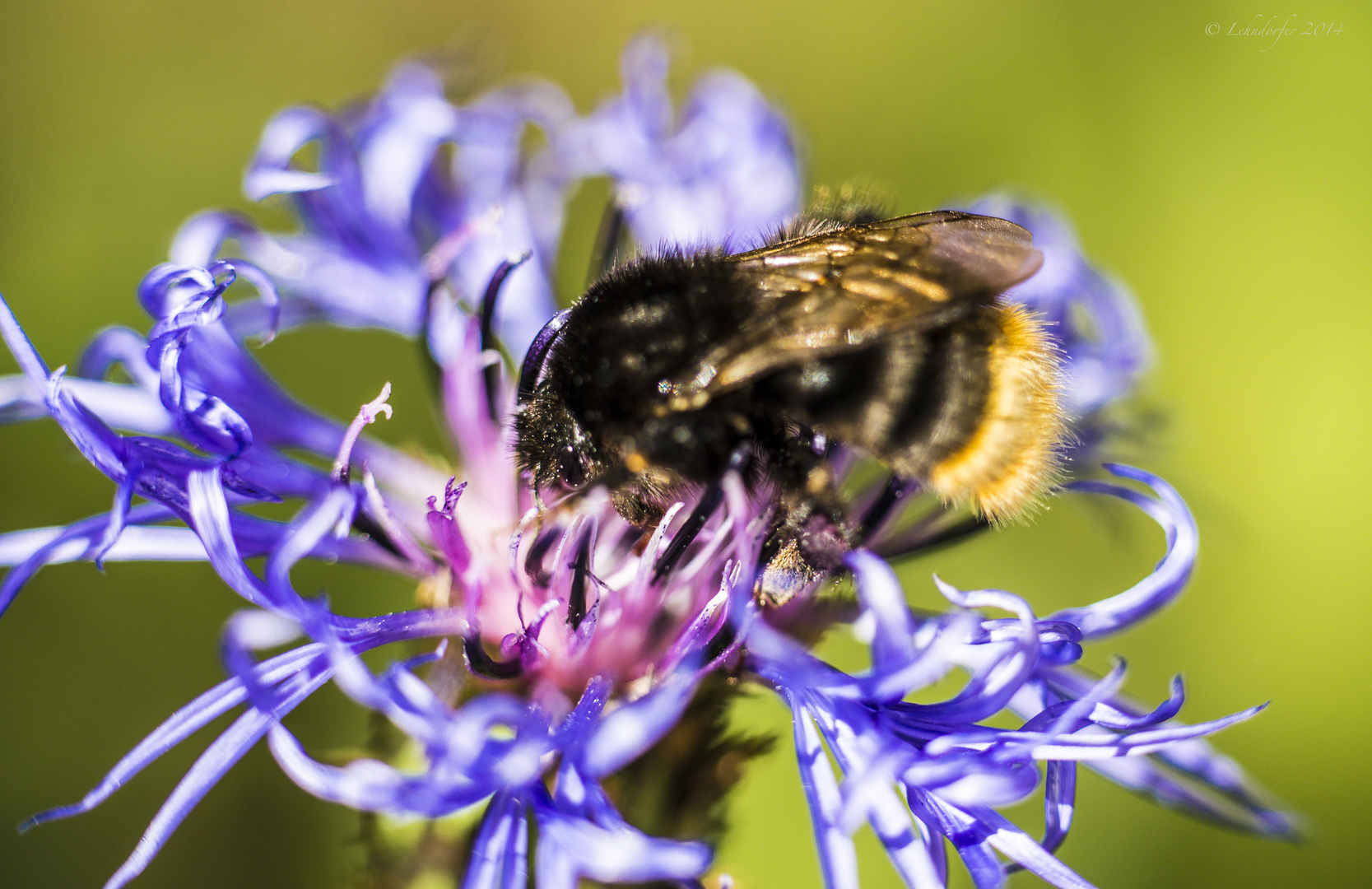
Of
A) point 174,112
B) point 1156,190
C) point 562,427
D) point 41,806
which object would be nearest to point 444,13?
point 174,112

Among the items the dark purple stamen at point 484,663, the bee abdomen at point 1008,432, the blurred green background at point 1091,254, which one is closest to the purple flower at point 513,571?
the dark purple stamen at point 484,663

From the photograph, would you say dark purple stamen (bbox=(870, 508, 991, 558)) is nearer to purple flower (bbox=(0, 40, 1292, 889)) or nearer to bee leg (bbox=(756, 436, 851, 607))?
purple flower (bbox=(0, 40, 1292, 889))

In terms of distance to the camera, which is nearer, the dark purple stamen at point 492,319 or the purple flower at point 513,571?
the purple flower at point 513,571

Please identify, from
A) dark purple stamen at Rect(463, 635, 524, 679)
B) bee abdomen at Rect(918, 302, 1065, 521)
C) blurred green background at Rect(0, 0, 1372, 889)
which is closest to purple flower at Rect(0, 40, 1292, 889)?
dark purple stamen at Rect(463, 635, 524, 679)

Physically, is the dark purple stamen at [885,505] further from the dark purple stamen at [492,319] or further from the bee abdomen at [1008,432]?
the dark purple stamen at [492,319]

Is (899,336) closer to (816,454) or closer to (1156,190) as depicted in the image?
(816,454)
